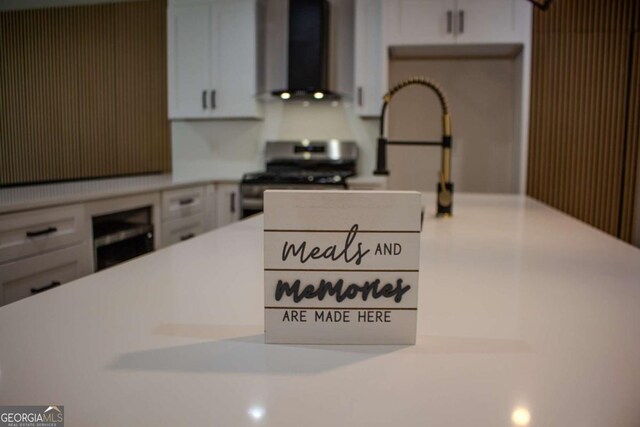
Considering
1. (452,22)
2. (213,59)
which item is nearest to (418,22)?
(452,22)

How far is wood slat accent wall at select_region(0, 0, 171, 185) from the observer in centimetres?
289

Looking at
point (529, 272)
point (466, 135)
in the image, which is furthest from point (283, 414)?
point (466, 135)

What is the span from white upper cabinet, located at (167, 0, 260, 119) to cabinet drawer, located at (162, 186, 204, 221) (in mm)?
695

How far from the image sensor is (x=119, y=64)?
13.3 ft

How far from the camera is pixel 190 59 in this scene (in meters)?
4.32

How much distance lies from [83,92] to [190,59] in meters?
1.05

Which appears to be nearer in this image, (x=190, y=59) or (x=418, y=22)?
(x=418, y=22)

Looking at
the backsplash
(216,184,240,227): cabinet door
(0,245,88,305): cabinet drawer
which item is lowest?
(0,245,88,305): cabinet drawer

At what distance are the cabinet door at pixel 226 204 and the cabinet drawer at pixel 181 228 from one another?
0.15 m

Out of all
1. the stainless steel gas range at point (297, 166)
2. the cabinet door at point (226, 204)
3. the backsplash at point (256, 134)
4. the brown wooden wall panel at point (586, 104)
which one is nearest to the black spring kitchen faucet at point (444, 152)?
the stainless steel gas range at point (297, 166)

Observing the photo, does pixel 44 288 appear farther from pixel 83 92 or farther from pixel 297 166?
pixel 297 166

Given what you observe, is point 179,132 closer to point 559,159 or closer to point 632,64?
point 559,159

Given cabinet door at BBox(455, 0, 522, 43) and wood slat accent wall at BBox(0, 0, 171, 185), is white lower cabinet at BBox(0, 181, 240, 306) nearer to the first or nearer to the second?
wood slat accent wall at BBox(0, 0, 171, 185)

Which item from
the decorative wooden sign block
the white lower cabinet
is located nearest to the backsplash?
the white lower cabinet
